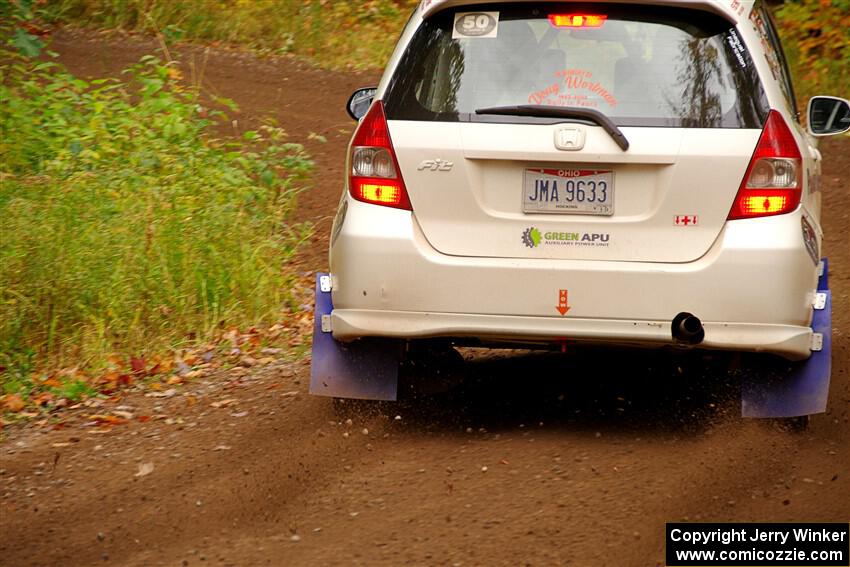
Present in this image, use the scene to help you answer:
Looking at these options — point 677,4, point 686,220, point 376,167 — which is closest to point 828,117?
point 677,4

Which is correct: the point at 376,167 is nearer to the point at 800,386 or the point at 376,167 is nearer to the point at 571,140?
the point at 571,140

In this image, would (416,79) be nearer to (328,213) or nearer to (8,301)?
(8,301)

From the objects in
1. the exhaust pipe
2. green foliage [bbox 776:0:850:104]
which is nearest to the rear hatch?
the exhaust pipe

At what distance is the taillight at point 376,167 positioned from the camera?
4.87 m

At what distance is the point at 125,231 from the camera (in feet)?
25.3

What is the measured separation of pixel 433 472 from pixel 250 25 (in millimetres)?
14145

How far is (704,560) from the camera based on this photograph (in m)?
3.92

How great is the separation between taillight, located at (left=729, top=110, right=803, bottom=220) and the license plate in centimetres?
48

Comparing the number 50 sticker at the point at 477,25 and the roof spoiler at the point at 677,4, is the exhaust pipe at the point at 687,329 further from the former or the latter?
the number 50 sticker at the point at 477,25

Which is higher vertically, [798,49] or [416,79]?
[798,49]

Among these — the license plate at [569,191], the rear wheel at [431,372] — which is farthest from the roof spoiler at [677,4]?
the rear wheel at [431,372]

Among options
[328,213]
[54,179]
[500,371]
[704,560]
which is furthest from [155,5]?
[704,560]

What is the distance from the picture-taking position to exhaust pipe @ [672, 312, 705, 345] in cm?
468

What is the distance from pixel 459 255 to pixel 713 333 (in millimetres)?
1020
